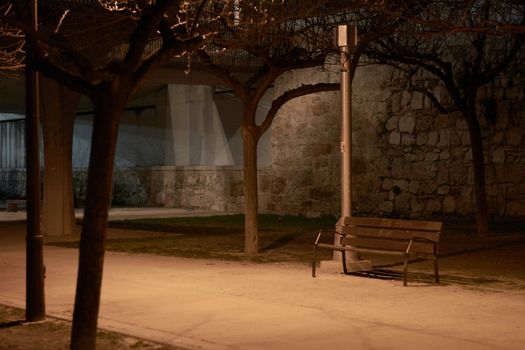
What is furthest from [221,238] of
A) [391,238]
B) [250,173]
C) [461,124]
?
[391,238]

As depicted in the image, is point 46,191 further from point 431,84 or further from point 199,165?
point 199,165

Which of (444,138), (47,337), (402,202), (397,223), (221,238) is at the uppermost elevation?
(444,138)

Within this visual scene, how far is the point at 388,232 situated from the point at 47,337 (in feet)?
16.8

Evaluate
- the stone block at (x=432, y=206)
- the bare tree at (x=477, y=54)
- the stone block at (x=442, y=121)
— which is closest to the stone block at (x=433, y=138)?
the stone block at (x=442, y=121)

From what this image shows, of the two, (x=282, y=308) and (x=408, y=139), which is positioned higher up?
(x=408, y=139)

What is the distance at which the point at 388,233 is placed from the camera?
12125 mm

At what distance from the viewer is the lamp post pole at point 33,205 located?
933 cm

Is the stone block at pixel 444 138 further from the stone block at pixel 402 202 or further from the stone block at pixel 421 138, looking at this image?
the stone block at pixel 402 202

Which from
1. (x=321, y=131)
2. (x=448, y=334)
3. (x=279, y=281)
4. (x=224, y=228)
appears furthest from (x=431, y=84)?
(x=448, y=334)

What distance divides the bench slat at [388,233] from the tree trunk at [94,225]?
5.79m

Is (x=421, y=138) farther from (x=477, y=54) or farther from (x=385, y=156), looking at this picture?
(x=477, y=54)

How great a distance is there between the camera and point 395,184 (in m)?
23.2

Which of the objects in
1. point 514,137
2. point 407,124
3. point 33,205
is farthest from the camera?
point 407,124

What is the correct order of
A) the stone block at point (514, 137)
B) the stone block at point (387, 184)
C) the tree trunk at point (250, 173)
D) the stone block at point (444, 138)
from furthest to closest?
the stone block at point (387, 184)
the stone block at point (444, 138)
the stone block at point (514, 137)
the tree trunk at point (250, 173)
